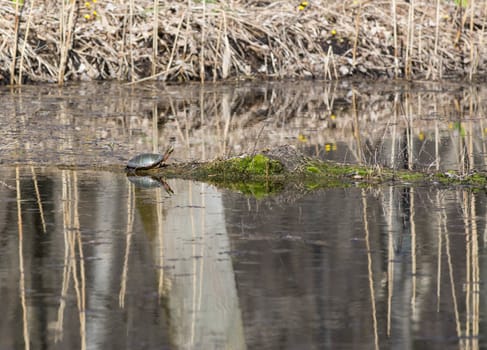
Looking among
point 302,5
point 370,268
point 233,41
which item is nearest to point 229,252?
point 370,268

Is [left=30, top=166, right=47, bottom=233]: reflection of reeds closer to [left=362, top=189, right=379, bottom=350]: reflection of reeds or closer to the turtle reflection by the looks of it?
the turtle reflection

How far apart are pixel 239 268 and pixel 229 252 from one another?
0.45m

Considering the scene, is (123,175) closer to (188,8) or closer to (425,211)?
(425,211)

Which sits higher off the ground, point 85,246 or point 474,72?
point 474,72

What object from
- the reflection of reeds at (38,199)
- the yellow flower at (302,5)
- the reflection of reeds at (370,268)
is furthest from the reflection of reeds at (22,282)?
the yellow flower at (302,5)

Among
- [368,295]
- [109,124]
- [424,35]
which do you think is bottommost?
[368,295]

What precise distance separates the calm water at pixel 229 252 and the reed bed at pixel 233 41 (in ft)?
21.2

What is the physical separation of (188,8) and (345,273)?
49.1ft

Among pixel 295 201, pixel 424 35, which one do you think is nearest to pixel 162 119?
pixel 295 201

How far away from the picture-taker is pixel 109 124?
51.9 ft

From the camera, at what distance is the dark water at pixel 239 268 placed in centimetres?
629

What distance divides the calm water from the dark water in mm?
16

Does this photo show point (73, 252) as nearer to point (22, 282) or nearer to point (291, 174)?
→ point (22, 282)

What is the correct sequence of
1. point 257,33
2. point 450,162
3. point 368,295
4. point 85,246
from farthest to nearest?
point 257,33, point 450,162, point 85,246, point 368,295
